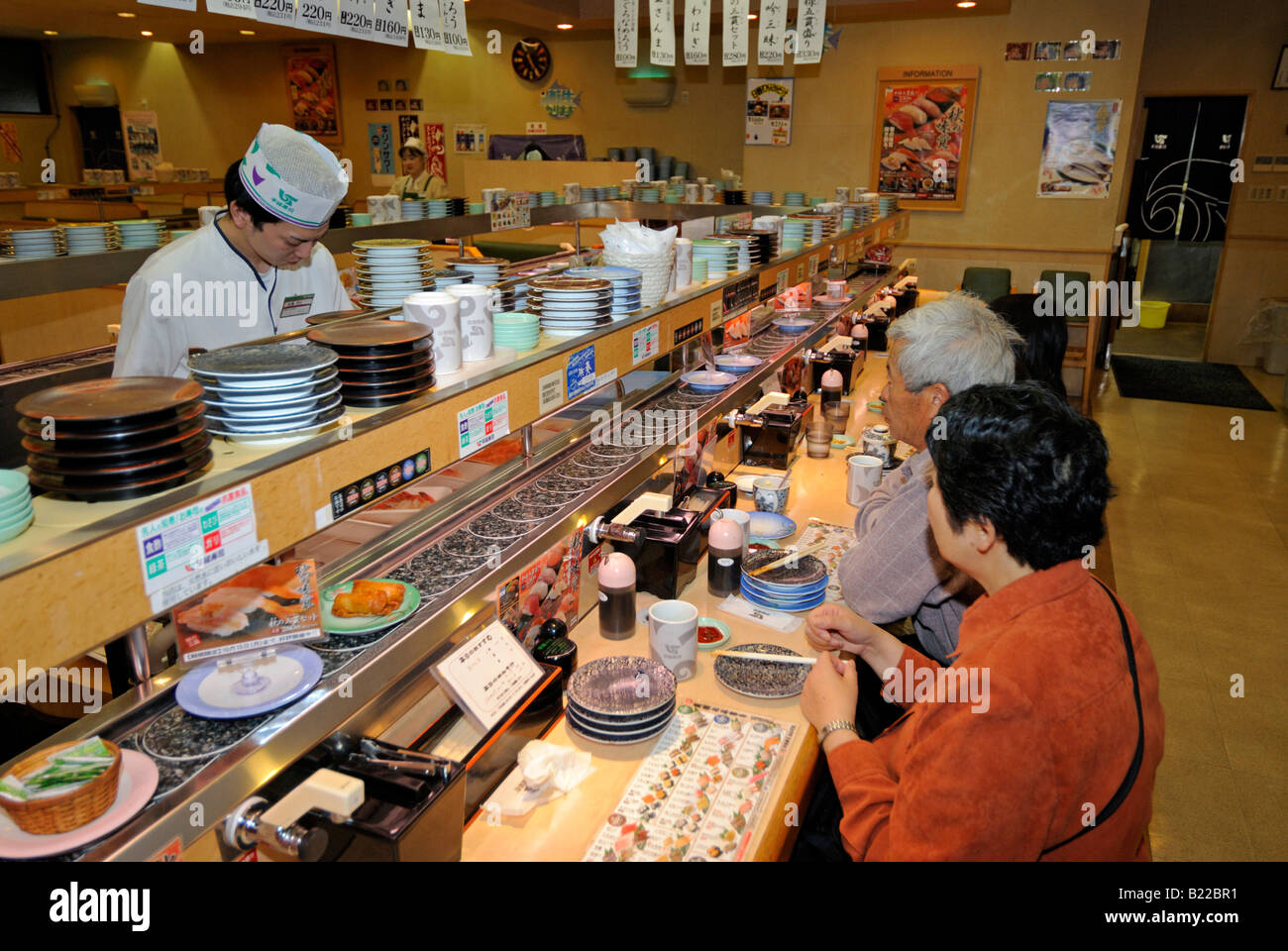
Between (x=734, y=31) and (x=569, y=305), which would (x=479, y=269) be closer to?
(x=569, y=305)

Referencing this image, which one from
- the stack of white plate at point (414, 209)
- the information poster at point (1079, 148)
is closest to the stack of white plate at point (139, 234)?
the stack of white plate at point (414, 209)

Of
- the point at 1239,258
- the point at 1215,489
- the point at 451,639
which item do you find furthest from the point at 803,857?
the point at 1239,258

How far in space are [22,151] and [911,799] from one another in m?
17.2

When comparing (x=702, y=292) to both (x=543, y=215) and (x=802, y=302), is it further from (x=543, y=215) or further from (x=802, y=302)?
(x=802, y=302)

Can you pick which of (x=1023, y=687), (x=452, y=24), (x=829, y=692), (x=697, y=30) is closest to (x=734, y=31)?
(x=697, y=30)

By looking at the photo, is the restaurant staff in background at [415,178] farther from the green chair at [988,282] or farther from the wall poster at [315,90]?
the green chair at [988,282]

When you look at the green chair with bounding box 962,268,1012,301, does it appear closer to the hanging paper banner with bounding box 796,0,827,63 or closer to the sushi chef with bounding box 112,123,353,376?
the hanging paper banner with bounding box 796,0,827,63

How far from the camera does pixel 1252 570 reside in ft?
17.1

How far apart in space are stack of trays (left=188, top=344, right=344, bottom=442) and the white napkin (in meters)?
0.85

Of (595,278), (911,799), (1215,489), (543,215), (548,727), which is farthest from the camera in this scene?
(1215,489)

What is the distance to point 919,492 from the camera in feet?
7.87

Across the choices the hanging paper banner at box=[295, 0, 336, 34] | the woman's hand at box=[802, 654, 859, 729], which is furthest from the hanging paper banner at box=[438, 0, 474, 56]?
the woman's hand at box=[802, 654, 859, 729]

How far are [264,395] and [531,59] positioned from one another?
12028 millimetres

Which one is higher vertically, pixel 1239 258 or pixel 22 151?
pixel 22 151
